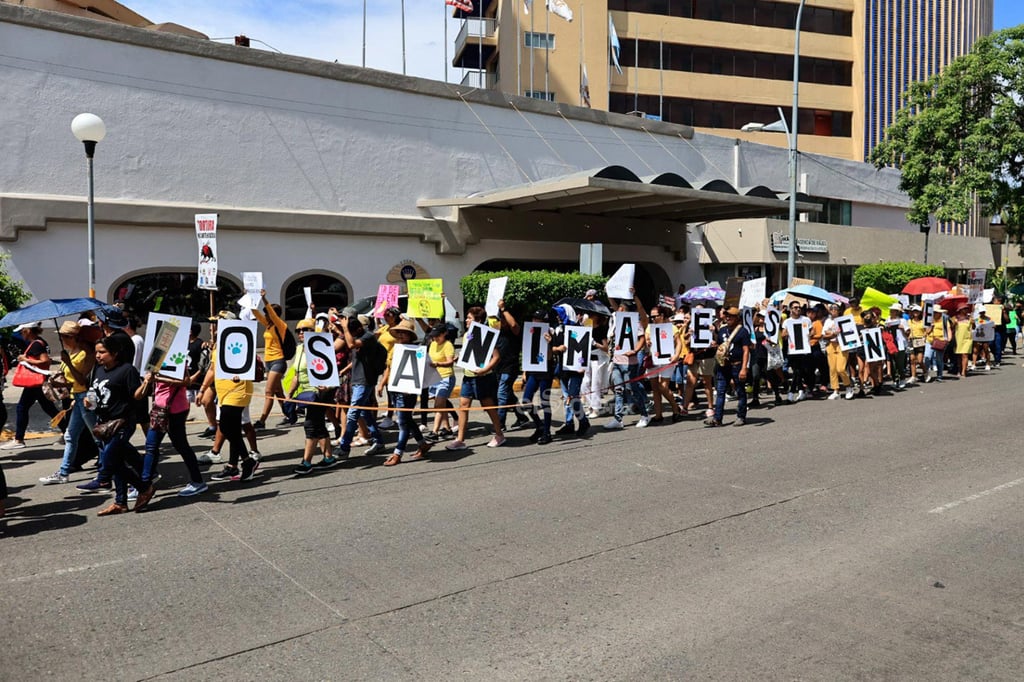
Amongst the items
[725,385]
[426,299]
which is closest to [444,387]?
[426,299]

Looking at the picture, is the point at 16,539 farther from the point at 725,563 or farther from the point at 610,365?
the point at 610,365

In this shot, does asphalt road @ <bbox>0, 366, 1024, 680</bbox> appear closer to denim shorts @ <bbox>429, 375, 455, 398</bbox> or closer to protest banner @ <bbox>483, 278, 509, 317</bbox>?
denim shorts @ <bbox>429, 375, 455, 398</bbox>

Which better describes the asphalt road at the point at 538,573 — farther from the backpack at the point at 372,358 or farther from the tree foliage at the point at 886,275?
the tree foliage at the point at 886,275

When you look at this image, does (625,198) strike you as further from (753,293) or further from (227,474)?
(227,474)

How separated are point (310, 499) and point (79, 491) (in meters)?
2.37

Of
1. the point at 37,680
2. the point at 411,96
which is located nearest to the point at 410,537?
the point at 37,680

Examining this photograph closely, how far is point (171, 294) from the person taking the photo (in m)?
18.3

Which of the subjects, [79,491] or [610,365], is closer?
[79,491]

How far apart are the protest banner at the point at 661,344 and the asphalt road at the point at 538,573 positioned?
8.78ft

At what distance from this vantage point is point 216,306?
19.3 metres

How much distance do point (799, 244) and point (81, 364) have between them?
2613 centimetres

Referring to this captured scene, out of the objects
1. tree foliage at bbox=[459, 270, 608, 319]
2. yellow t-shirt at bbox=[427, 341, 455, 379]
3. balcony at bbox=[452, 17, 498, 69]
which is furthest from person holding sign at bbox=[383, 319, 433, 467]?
balcony at bbox=[452, 17, 498, 69]

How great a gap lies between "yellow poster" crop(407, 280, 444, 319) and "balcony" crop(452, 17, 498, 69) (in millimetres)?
29334

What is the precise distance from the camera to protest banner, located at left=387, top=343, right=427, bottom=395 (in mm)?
9719
